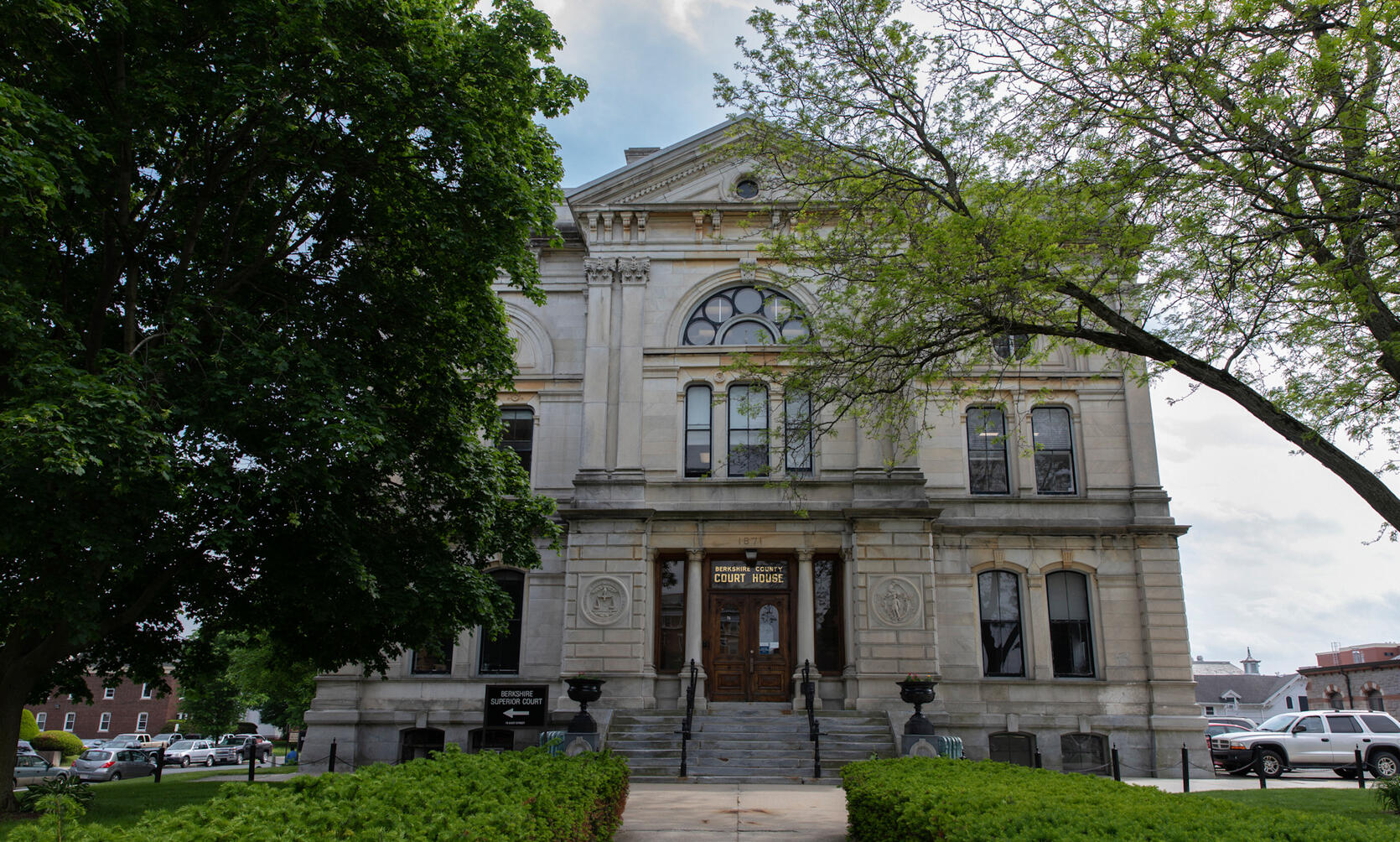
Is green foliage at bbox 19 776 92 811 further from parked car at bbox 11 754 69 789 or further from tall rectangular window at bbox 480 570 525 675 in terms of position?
parked car at bbox 11 754 69 789

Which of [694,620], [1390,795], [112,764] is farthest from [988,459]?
[112,764]

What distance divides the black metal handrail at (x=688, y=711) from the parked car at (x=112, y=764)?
2499 centimetres

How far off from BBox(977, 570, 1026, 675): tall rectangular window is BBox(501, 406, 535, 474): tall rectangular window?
38.4 feet

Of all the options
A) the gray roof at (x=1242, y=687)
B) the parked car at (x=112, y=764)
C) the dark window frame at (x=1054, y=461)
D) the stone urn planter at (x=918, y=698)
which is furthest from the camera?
the gray roof at (x=1242, y=687)

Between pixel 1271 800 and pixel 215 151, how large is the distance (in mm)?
17760

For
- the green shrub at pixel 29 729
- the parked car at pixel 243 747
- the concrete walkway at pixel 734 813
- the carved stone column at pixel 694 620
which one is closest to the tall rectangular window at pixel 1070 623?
the concrete walkway at pixel 734 813

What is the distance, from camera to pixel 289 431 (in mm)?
11102

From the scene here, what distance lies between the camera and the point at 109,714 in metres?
65.3

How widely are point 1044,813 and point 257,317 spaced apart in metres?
11.7

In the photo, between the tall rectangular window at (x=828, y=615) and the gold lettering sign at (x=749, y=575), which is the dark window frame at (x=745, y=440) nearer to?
the gold lettering sign at (x=749, y=575)

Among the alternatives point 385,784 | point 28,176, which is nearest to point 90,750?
point 28,176

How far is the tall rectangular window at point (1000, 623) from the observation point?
2214 centimetres

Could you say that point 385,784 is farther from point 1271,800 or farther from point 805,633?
point 805,633

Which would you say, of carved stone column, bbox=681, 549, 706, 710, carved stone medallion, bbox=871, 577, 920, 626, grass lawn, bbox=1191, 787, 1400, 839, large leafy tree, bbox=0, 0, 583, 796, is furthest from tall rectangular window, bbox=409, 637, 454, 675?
grass lawn, bbox=1191, 787, 1400, 839
